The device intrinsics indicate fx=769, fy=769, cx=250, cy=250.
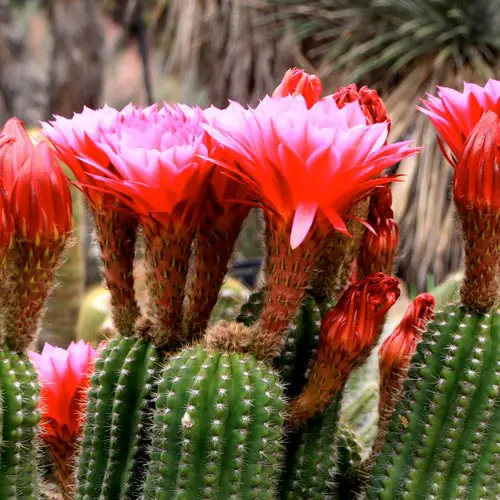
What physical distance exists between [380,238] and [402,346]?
139 mm

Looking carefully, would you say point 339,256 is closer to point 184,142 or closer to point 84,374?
point 184,142

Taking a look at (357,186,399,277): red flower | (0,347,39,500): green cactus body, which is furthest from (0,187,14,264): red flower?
(357,186,399,277): red flower

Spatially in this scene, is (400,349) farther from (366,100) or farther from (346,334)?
(366,100)

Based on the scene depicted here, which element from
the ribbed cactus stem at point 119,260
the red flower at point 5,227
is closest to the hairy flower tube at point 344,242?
the ribbed cactus stem at point 119,260

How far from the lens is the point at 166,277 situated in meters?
0.87

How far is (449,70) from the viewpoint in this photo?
13.6 feet

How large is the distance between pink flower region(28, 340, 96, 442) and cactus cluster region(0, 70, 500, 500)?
66 mm

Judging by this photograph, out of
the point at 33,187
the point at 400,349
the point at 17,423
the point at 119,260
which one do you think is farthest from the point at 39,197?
the point at 400,349

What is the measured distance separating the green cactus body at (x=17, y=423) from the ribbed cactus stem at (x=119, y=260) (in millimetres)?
129

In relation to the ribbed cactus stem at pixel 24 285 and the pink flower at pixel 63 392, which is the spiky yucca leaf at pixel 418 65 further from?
the ribbed cactus stem at pixel 24 285

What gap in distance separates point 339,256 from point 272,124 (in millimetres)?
240

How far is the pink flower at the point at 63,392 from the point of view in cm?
102

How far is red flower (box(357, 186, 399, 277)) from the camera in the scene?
0.97 meters

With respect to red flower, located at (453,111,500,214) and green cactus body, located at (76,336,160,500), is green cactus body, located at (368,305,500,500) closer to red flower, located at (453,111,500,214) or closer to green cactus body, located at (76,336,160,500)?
red flower, located at (453,111,500,214)
